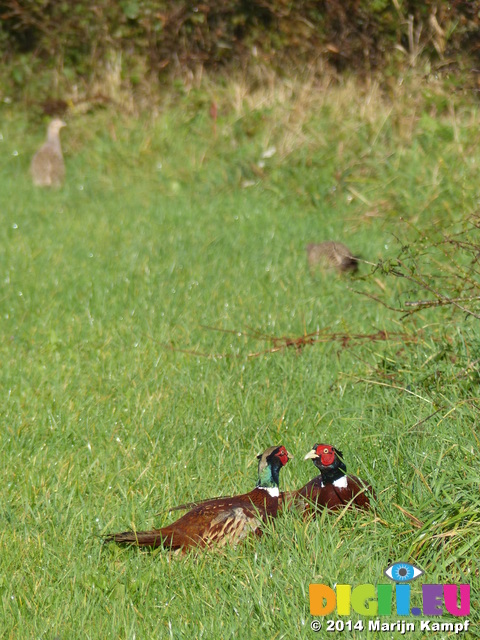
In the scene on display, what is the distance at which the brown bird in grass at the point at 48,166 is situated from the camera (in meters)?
10.3

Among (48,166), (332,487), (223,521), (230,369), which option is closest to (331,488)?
(332,487)

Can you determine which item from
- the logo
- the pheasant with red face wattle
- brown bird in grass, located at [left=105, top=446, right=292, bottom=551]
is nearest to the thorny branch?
the pheasant with red face wattle

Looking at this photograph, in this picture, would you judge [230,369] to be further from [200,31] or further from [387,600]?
[200,31]

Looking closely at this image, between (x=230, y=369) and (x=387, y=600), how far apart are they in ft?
7.91

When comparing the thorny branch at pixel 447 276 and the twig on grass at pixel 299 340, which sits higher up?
the thorny branch at pixel 447 276

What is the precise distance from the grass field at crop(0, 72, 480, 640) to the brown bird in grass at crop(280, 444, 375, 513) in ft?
0.20

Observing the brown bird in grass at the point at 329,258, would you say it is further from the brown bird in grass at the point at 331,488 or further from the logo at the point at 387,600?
the logo at the point at 387,600

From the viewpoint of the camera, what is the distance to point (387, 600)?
2.75 metres

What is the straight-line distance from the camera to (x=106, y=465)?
395 centimetres

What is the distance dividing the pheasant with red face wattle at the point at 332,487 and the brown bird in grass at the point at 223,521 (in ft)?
0.42

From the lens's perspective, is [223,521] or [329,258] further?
[329,258]

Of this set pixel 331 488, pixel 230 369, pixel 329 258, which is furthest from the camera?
pixel 329 258

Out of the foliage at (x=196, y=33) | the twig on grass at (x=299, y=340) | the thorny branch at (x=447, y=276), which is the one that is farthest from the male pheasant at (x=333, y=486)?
the foliage at (x=196, y=33)

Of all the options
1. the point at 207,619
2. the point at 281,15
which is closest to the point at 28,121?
the point at 281,15
